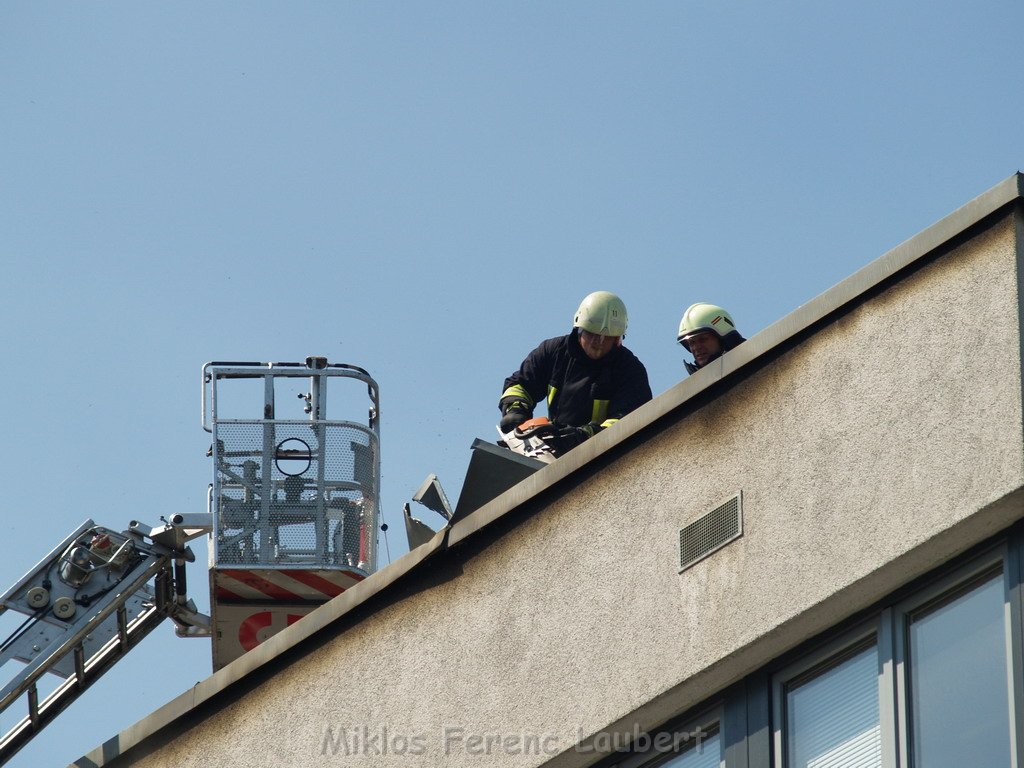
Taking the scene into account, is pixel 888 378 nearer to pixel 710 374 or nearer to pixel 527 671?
pixel 710 374

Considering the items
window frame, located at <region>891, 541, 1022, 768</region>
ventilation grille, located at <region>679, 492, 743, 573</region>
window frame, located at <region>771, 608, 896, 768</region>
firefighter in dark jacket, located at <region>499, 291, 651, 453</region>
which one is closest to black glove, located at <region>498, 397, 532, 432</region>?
firefighter in dark jacket, located at <region>499, 291, 651, 453</region>

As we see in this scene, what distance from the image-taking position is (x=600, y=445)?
29.9ft

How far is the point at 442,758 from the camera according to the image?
31.2 ft

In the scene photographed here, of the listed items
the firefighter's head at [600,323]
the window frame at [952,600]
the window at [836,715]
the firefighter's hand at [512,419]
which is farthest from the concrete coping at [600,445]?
the firefighter's head at [600,323]

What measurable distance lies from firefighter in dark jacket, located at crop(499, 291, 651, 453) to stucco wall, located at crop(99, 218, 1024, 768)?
3186 millimetres

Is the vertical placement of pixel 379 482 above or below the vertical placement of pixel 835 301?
above

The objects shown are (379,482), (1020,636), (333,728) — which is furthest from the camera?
(379,482)

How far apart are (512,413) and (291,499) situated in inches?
70.1

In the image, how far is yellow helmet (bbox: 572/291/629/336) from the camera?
526 inches

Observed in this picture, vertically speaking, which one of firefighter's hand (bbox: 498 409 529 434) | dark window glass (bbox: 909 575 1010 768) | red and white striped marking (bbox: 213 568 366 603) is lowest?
dark window glass (bbox: 909 575 1010 768)

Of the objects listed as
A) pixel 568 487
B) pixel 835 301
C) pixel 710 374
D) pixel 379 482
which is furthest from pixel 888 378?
pixel 379 482

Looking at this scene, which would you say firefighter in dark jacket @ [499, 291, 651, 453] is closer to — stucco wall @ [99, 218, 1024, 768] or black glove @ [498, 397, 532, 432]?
black glove @ [498, 397, 532, 432]

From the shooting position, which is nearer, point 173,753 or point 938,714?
point 938,714

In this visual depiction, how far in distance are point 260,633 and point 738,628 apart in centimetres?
656
